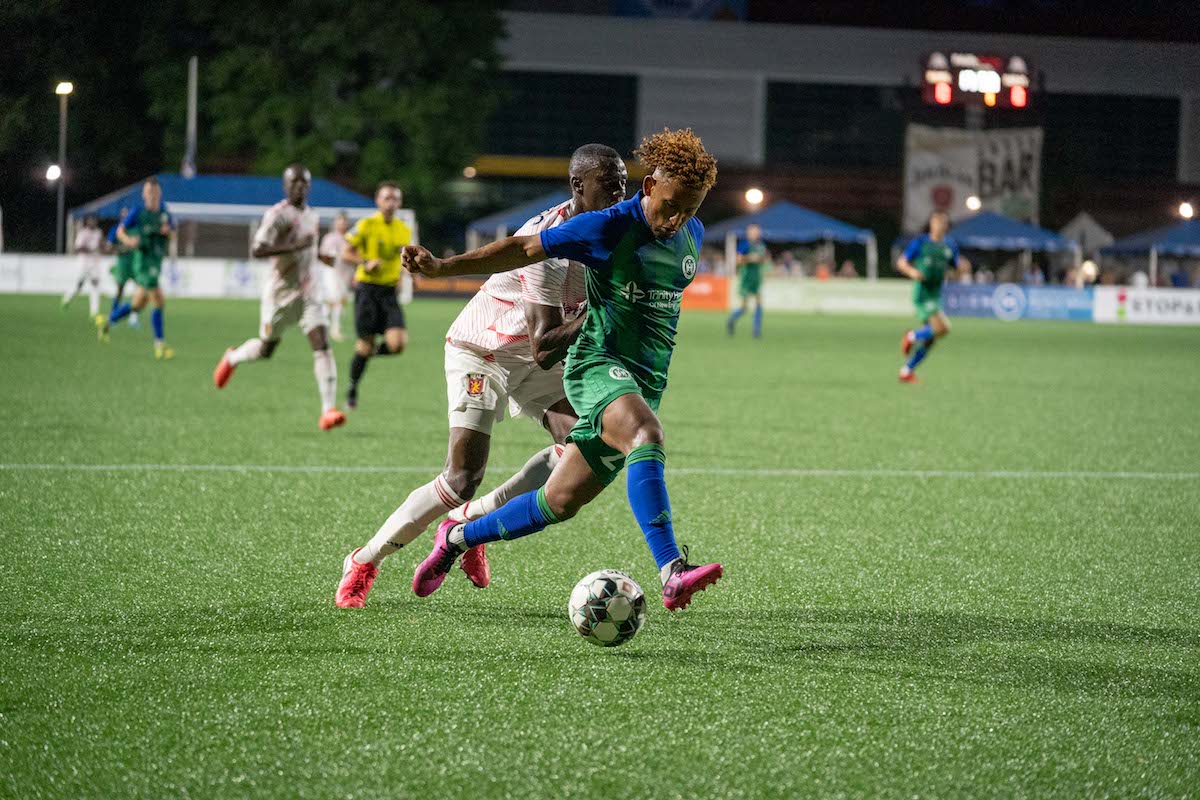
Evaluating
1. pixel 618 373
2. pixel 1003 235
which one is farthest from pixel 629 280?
pixel 1003 235

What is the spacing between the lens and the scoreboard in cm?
3212

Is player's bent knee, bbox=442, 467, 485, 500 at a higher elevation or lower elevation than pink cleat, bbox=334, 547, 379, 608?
higher

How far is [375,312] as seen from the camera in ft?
43.5

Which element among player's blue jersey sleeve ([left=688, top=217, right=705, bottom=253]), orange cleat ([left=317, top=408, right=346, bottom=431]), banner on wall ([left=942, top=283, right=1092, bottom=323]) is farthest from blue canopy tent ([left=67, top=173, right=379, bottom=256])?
player's blue jersey sleeve ([left=688, top=217, right=705, bottom=253])

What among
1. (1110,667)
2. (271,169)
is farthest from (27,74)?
(271,169)

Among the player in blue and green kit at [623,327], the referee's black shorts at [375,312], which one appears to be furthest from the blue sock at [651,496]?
the referee's black shorts at [375,312]

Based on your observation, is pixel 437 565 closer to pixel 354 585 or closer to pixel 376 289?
pixel 354 585

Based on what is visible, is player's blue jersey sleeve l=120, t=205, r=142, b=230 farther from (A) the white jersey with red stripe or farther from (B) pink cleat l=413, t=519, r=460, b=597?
(B) pink cleat l=413, t=519, r=460, b=597

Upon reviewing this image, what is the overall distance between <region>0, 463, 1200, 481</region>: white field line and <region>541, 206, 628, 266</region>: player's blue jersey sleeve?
4.58 m

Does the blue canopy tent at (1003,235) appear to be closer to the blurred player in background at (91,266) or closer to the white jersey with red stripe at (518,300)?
the blurred player in background at (91,266)

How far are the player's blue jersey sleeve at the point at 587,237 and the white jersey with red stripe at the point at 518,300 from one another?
49cm

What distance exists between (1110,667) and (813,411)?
934cm

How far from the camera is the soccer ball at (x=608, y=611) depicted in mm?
4852

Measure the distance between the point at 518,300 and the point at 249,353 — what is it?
6.88 meters
